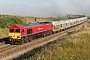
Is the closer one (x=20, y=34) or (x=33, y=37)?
(x=20, y=34)

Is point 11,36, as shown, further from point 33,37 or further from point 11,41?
point 33,37

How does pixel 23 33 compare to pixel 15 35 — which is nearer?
pixel 15 35

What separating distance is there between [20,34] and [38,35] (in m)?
8.17

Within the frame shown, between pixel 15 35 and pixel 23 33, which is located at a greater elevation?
pixel 23 33

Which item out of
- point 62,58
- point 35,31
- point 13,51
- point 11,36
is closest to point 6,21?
point 35,31

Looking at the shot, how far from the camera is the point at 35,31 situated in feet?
124

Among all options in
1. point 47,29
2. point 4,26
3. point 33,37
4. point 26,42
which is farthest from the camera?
point 4,26

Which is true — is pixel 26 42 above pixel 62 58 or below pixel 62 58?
below

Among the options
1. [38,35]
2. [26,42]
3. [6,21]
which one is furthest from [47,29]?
[6,21]

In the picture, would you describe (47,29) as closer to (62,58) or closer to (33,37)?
(33,37)

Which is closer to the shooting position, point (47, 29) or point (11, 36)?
point (11, 36)

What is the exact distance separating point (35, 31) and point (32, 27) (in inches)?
69.5

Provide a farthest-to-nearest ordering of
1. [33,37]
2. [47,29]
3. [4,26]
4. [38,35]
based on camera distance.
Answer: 1. [4,26]
2. [47,29]
3. [38,35]
4. [33,37]

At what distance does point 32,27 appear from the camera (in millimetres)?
36375
